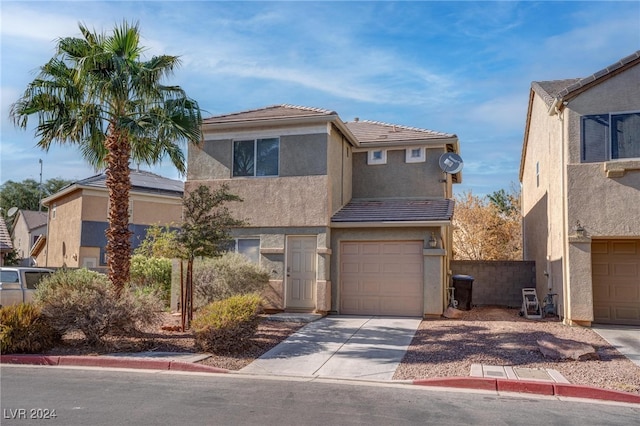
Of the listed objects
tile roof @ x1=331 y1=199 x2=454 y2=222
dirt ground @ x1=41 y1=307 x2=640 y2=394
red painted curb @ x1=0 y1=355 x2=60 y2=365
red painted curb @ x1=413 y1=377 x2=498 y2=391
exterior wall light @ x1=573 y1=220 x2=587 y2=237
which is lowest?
red painted curb @ x1=0 y1=355 x2=60 y2=365

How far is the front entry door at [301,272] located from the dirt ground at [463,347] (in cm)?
171

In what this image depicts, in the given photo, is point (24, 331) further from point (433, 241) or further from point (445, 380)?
point (433, 241)

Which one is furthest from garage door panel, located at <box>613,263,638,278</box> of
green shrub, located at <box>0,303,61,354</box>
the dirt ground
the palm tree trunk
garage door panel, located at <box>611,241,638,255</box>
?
green shrub, located at <box>0,303,61,354</box>

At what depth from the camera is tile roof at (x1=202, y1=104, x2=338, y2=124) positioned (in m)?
15.4

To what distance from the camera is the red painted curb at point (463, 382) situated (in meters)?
8.22

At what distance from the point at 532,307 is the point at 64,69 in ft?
43.3

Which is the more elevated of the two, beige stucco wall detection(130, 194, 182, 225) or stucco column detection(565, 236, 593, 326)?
beige stucco wall detection(130, 194, 182, 225)

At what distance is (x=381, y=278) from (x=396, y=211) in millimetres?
1996

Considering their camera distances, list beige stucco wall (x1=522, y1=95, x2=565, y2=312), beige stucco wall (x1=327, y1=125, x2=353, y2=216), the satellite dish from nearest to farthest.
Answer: beige stucco wall (x1=522, y1=95, x2=565, y2=312), beige stucco wall (x1=327, y1=125, x2=353, y2=216), the satellite dish

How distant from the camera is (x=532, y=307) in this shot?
1466 centimetres

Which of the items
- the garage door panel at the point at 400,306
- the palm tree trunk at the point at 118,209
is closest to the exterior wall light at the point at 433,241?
the garage door panel at the point at 400,306

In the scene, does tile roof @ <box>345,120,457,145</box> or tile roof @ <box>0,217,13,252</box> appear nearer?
tile roof @ <box>345,120,457,145</box>

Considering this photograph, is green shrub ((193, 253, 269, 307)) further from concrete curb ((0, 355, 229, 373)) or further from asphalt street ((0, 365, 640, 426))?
asphalt street ((0, 365, 640, 426))

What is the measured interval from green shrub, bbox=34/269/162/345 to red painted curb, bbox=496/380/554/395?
696 cm
